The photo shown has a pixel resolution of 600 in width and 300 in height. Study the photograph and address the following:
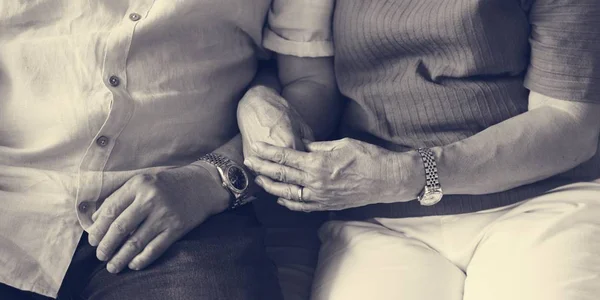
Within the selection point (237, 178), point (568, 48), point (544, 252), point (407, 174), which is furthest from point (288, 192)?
point (568, 48)

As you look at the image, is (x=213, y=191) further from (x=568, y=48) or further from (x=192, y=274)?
(x=568, y=48)

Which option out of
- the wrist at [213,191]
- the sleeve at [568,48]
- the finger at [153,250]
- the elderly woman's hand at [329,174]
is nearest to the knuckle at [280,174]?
the elderly woman's hand at [329,174]

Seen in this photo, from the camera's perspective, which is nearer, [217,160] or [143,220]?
[143,220]

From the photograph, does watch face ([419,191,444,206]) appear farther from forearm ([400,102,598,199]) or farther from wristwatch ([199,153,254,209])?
wristwatch ([199,153,254,209])

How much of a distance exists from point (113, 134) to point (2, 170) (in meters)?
0.21

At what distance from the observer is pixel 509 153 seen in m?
1.13

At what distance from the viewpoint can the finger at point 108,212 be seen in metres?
1.05

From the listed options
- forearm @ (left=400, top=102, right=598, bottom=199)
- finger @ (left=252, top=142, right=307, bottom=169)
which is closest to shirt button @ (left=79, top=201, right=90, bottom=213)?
finger @ (left=252, top=142, right=307, bottom=169)

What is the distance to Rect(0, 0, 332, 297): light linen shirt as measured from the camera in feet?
3.47

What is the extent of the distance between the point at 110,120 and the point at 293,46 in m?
0.40

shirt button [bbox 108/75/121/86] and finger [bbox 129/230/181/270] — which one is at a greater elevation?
shirt button [bbox 108/75/121/86]

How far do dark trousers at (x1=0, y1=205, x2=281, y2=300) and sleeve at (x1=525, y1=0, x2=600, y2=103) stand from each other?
2.00ft

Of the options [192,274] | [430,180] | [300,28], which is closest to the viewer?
[192,274]

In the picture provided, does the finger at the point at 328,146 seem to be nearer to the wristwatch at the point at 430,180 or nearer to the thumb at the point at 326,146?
the thumb at the point at 326,146
